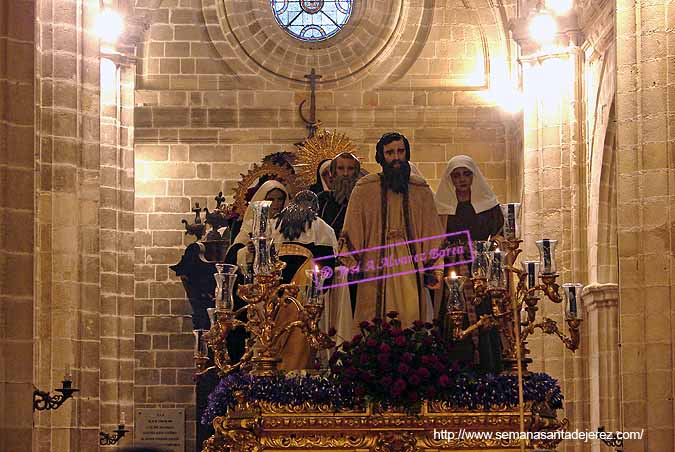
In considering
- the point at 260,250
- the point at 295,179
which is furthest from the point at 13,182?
the point at 295,179

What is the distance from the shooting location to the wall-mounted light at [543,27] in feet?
80.3

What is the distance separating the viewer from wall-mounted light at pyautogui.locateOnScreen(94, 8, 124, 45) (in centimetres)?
2364

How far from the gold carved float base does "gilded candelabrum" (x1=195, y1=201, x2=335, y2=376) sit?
45cm

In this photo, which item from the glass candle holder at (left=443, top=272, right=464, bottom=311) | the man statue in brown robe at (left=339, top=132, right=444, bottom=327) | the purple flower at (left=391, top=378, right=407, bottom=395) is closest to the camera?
the purple flower at (left=391, top=378, right=407, bottom=395)

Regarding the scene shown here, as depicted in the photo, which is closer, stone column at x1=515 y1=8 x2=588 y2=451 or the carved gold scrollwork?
the carved gold scrollwork

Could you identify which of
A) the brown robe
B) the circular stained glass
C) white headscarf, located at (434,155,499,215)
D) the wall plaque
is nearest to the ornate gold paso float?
the brown robe

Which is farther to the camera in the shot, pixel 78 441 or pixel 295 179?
pixel 295 179

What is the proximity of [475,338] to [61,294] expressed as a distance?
4.01 metres

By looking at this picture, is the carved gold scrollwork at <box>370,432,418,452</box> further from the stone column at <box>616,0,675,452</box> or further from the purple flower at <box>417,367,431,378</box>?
the stone column at <box>616,0,675,452</box>

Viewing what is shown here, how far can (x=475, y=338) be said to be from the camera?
17266 millimetres

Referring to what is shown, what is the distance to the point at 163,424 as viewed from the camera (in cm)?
2689

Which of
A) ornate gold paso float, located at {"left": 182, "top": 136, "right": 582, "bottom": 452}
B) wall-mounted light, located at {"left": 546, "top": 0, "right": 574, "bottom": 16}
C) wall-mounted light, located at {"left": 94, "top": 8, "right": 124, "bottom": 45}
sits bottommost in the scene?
ornate gold paso float, located at {"left": 182, "top": 136, "right": 582, "bottom": 452}

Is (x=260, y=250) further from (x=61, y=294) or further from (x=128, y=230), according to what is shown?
(x=128, y=230)

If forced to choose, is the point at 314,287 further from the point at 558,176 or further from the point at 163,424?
the point at 163,424
